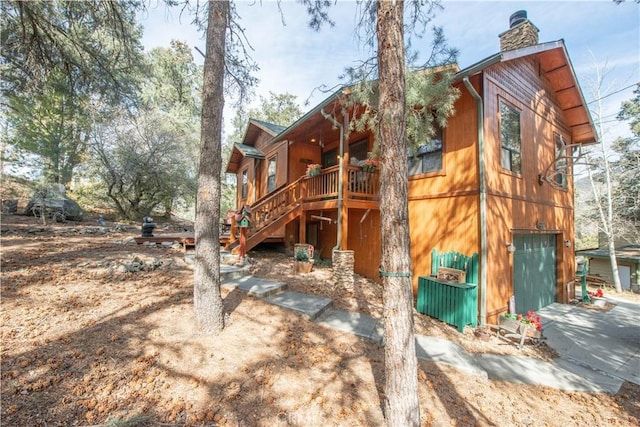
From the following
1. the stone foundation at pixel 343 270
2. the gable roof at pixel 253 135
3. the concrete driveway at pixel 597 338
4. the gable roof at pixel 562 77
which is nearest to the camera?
the concrete driveway at pixel 597 338

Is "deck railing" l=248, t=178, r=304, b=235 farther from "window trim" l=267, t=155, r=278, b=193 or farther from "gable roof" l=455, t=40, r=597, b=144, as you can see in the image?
"gable roof" l=455, t=40, r=597, b=144

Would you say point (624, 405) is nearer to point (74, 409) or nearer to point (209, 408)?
point (209, 408)

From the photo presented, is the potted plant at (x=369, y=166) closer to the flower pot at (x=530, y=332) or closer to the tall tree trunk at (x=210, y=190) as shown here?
the tall tree trunk at (x=210, y=190)

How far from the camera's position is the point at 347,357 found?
3695 mm

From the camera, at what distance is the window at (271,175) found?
41.6 ft

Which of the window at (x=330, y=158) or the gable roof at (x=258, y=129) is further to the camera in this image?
the gable roof at (x=258, y=129)

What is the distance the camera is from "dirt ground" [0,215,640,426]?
251 centimetres

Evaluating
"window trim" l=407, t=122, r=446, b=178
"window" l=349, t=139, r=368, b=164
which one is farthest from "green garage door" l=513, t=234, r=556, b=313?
"window" l=349, t=139, r=368, b=164

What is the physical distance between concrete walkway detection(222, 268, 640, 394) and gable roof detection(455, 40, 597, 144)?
5494 millimetres

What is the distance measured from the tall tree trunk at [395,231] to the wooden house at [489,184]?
364 centimetres

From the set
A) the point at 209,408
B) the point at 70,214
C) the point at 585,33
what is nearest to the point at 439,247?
the point at 209,408

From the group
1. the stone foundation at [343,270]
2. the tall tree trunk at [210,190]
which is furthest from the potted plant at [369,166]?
the tall tree trunk at [210,190]

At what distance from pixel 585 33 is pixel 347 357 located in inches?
484

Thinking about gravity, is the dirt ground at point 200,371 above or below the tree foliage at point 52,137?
below
